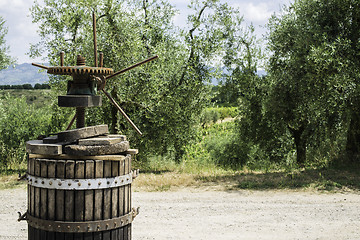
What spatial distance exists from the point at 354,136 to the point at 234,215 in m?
8.25

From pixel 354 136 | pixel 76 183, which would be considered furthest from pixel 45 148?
pixel 354 136

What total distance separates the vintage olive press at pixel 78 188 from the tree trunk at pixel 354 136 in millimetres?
12405

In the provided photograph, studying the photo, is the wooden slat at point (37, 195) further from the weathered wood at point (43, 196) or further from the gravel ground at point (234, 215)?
the gravel ground at point (234, 215)

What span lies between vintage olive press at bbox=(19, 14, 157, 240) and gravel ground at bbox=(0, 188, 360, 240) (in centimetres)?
313

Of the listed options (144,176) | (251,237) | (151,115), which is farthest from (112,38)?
(251,237)

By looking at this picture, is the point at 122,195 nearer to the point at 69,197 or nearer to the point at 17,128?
the point at 69,197

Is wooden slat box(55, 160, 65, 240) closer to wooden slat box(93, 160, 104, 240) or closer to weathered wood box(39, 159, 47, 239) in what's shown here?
weathered wood box(39, 159, 47, 239)

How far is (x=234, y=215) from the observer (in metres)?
9.45

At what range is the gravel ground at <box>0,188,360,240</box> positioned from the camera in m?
8.20

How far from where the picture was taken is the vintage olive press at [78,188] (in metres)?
4.85

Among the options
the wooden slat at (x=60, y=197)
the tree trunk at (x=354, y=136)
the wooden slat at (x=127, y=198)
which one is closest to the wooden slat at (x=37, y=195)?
the wooden slat at (x=60, y=197)

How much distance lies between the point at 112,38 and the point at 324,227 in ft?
32.6

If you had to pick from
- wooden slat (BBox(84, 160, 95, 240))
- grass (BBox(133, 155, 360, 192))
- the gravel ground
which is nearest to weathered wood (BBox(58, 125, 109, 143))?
wooden slat (BBox(84, 160, 95, 240))

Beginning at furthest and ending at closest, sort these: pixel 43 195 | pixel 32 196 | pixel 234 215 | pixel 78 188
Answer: pixel 234 215
pixel 32 196
pixel 43 195
pixel 78 188
